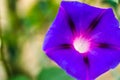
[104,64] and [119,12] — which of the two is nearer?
[104,64]

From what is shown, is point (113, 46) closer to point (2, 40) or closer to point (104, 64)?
point (104, 64)

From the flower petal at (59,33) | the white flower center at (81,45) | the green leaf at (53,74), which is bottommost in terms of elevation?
the green leaf at (53,74)

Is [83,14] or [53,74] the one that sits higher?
[83,14]

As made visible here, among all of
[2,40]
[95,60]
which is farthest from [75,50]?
[2,40]

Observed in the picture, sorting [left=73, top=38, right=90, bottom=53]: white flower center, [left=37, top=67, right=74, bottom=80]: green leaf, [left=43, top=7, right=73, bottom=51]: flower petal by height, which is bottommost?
[left=37, top=67, right=74, bottom=80]: green leaf

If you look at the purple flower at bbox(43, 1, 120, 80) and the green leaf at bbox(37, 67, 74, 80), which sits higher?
the purple flower at bbox(43, 1, 120, 80)
